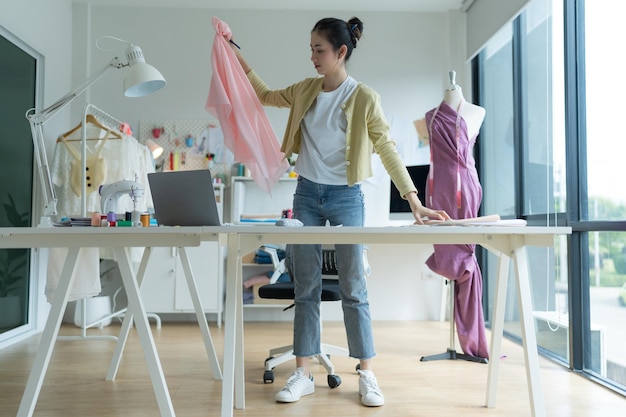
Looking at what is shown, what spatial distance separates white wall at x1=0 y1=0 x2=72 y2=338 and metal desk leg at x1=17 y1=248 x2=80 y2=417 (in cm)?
216

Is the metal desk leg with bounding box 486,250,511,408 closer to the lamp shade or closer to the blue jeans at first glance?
the blue jeans

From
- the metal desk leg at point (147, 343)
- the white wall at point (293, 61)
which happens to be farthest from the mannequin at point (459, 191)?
the metal desk leg at point (147, 343)

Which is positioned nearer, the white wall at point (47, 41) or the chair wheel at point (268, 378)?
the chair wheel at point (268, 378)

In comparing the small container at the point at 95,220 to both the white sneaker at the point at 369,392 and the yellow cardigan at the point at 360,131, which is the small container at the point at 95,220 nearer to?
the yellow cardigan at the point at 360,131

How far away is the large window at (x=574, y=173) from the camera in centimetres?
279

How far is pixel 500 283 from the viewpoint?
2.23 m

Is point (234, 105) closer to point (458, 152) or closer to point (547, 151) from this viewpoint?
point (458, 152)

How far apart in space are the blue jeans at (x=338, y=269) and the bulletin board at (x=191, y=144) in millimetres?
2628

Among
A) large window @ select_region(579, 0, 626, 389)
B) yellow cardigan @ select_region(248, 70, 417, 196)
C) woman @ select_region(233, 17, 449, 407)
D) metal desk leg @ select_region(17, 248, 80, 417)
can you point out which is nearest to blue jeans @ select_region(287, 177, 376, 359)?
woman @ select_region(233, 17, 449, 407)

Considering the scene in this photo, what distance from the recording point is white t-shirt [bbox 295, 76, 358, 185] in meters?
2.28

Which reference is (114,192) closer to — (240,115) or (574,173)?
(240,115)

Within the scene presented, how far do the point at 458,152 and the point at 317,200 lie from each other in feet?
3.75

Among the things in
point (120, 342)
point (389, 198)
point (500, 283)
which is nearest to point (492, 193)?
point (389, 198)

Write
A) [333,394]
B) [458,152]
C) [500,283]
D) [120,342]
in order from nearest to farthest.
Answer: [500,283]
[333,394]
[120,342]
[458,152]
